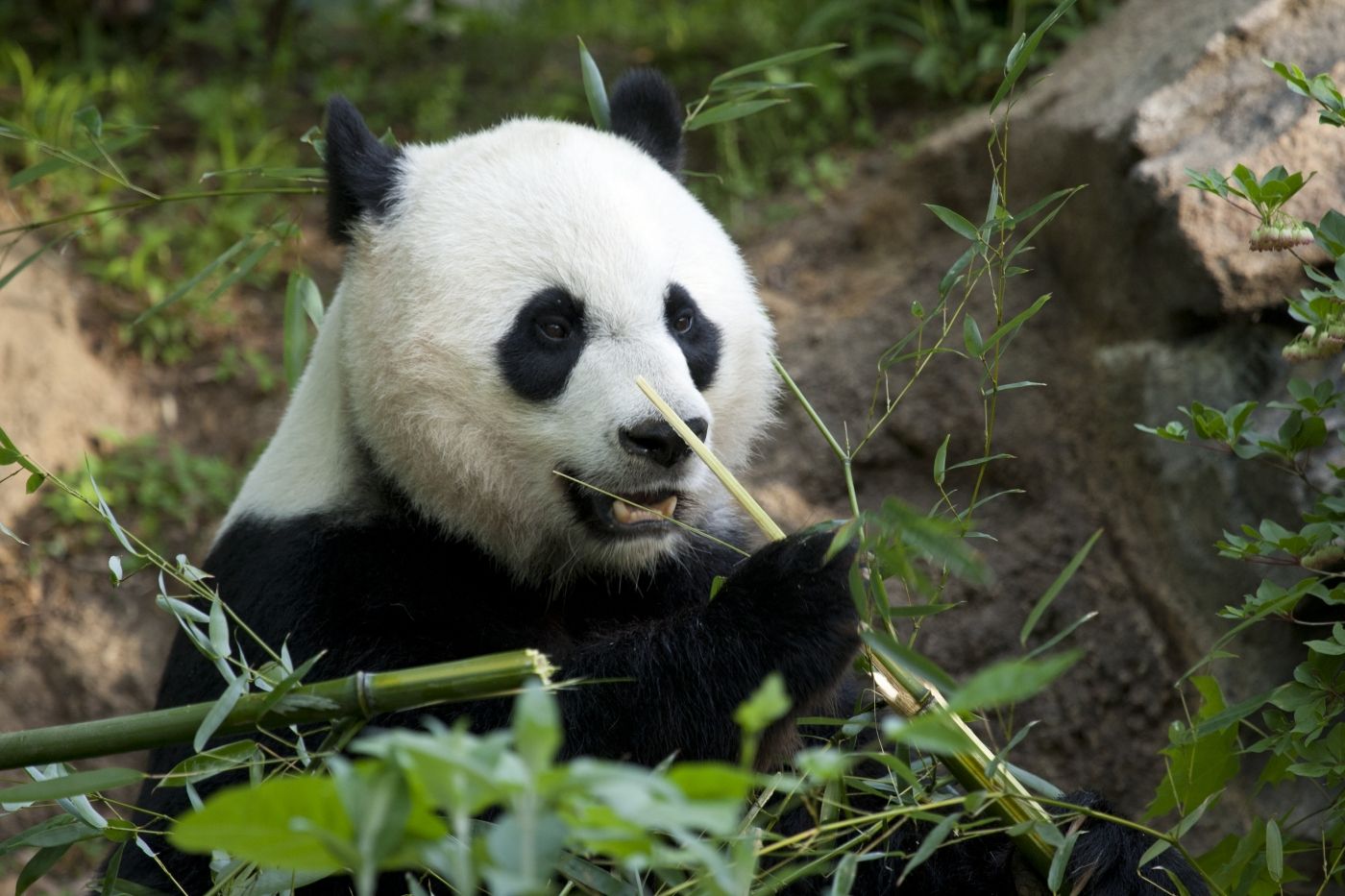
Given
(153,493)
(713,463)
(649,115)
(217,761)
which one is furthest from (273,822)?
(153,493)

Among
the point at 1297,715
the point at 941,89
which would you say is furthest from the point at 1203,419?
the point at 941,89

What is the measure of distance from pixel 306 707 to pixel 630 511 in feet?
3.63

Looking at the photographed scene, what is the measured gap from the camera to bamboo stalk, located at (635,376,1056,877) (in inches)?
87.3

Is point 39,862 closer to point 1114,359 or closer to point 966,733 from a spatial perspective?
point 966,733

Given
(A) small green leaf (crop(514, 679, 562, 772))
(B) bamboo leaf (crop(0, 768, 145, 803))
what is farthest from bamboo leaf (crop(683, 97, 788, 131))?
(A) small green leaf (crop(514, 679, 562, 772))

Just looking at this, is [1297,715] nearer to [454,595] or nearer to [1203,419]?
[1203,419]

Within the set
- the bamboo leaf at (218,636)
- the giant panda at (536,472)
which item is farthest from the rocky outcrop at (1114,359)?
the bamboo leaf at (218,636)

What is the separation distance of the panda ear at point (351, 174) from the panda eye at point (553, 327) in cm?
54

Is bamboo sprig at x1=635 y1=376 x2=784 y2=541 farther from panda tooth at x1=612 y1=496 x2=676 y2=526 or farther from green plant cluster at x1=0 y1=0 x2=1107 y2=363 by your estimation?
green plant cluster at x1=0 y1=0 x2=1107 y2=363

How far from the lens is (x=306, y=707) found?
72.7 inches

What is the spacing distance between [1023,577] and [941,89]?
268 centimetres

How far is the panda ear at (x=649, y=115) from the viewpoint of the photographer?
3473 mm

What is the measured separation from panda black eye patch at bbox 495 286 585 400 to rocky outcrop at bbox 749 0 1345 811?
2114 millimetres

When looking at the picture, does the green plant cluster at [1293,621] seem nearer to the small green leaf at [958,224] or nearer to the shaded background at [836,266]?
the small green leaf at [958,224]
